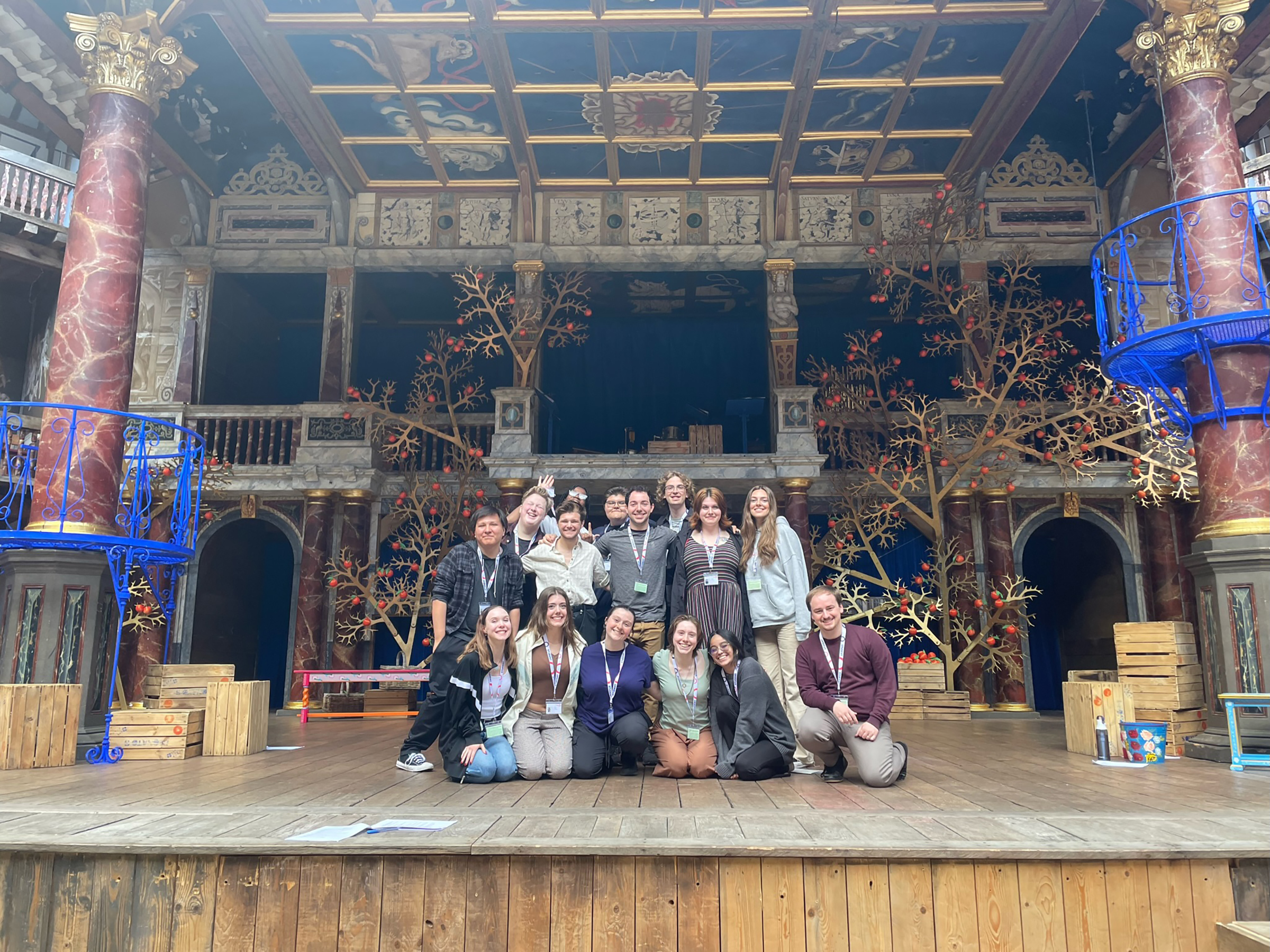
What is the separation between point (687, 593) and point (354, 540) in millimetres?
7961

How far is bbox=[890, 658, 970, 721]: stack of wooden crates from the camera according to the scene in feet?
30.7

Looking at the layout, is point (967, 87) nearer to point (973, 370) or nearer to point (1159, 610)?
point (973, 370)

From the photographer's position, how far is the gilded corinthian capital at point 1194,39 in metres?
6.43

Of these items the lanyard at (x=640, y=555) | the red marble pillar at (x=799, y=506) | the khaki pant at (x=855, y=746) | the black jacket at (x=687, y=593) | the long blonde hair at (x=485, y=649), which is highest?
the red marble pillar at (x=799, y=506)

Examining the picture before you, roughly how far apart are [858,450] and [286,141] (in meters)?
9.24

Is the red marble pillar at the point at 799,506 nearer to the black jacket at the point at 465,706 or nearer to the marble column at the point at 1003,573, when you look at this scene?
the marble column at the point at 1003,573

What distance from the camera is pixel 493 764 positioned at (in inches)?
183

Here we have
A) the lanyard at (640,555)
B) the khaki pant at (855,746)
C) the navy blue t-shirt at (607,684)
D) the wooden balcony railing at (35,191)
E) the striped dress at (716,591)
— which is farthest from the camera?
the wooden balcony railing at (35,191)

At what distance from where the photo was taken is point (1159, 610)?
37.6 ft

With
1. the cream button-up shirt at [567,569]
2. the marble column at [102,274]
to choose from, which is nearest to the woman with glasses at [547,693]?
the cream button-up shirt at [567,569]

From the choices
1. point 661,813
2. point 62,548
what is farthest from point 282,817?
point 62,548

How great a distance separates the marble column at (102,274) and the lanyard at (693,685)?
437 centimetres

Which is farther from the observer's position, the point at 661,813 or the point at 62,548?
the point at 62,548

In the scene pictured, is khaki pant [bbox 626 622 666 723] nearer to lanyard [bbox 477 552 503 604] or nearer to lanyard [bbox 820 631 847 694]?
lanyard [bbox 477 552 503 604]
